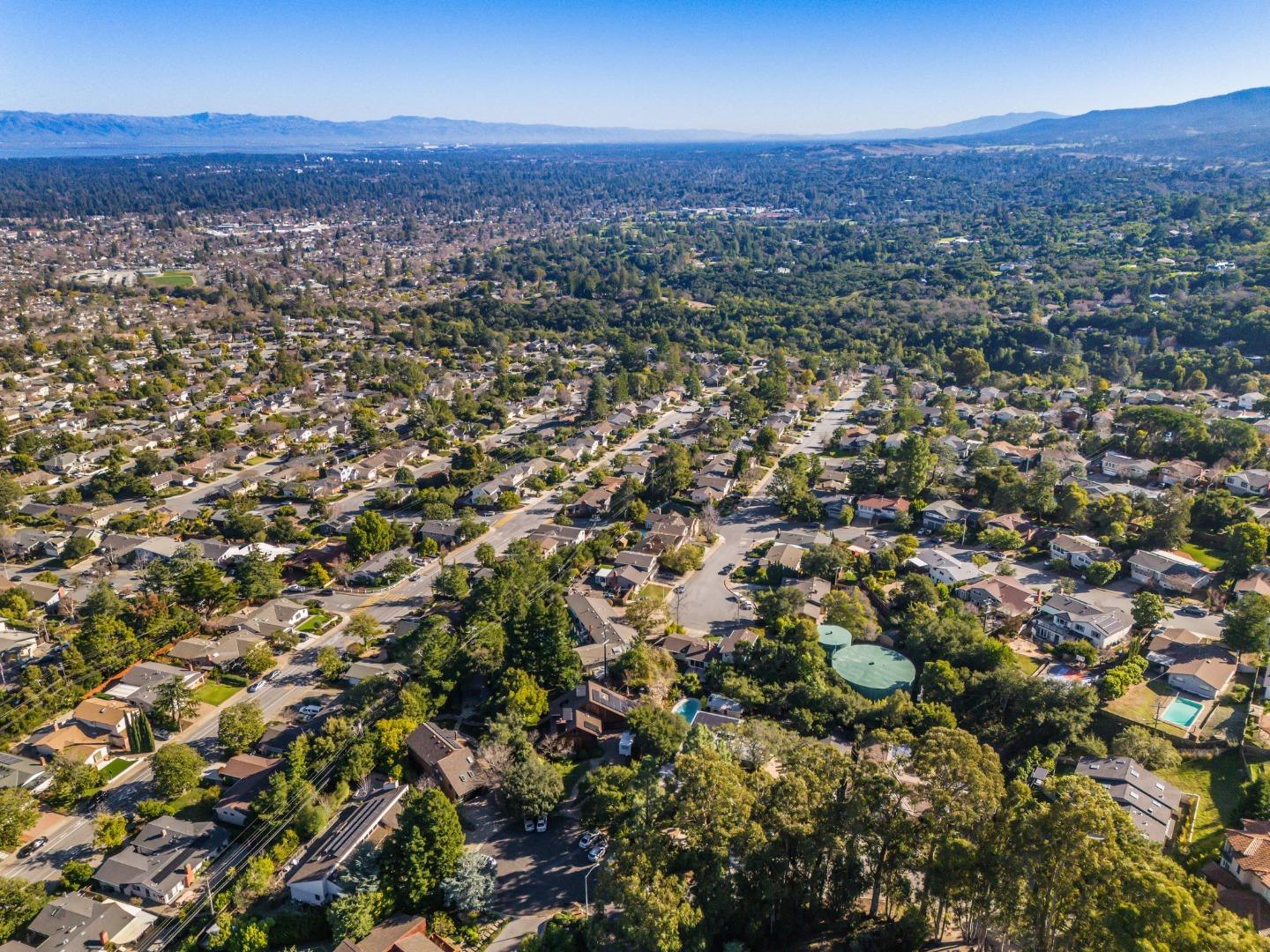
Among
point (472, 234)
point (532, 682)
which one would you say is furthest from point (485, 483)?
point (472, 234)

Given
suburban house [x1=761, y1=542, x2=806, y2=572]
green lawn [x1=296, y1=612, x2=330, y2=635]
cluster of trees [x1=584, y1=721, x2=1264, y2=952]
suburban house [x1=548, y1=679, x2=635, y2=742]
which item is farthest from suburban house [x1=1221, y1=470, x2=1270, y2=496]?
green lawn [x1=296, y1=612, x2=330, y2=635]

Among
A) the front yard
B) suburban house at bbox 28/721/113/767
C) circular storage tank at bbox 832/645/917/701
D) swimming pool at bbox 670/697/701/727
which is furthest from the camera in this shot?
circular storage tank at bbox 832/645/917/701

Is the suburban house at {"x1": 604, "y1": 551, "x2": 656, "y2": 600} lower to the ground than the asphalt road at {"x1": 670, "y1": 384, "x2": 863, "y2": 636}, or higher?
higher

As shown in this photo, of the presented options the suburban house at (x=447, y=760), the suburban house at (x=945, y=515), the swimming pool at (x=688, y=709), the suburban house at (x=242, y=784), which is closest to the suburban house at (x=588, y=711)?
the swimming pool at (x=688, y=709)

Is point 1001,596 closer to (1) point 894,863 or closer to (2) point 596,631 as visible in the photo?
(2) point 596,631

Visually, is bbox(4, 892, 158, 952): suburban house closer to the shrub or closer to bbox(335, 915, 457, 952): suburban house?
bbox(335, 915, 457, 952): suburban house

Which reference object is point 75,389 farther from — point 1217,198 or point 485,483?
point 1217,198

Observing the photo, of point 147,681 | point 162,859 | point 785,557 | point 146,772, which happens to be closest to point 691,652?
point 785,557
